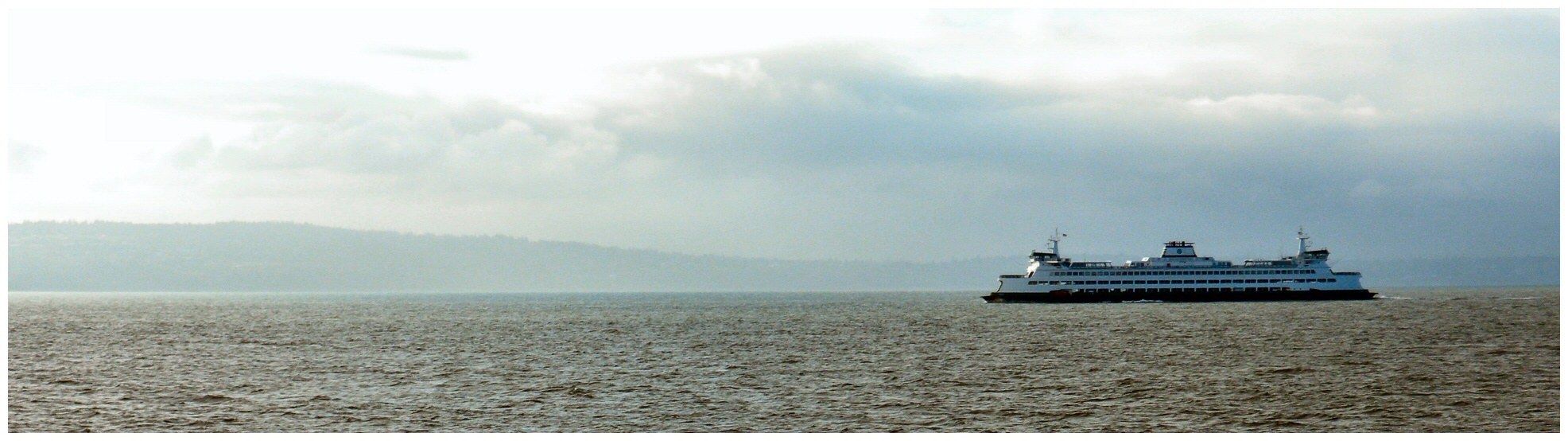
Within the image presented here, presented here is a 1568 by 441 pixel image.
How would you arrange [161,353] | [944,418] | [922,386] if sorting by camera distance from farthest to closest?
[161,353]
[922,386]
[944,418]

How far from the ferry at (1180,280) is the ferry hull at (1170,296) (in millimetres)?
108

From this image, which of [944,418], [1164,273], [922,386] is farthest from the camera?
[1164,273]

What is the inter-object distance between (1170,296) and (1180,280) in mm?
3312

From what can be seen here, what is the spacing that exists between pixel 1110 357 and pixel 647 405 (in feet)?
95.4

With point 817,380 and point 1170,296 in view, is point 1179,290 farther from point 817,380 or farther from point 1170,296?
point 817,380

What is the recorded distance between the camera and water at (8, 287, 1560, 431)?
129 feet

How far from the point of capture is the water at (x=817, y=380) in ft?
129

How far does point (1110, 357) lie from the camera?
201 feet

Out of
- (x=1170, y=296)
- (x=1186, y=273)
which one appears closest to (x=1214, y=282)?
(x=1186, y=273)

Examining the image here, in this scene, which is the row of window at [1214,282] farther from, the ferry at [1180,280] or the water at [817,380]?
the water at [817,380]

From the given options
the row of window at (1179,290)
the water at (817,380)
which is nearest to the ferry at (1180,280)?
the row of window at (1179,290)

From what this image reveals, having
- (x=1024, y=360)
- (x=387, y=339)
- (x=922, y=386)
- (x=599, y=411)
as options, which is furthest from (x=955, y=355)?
(x=387, y=339)

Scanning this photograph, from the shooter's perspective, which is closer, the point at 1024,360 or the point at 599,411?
the point at 599,411
